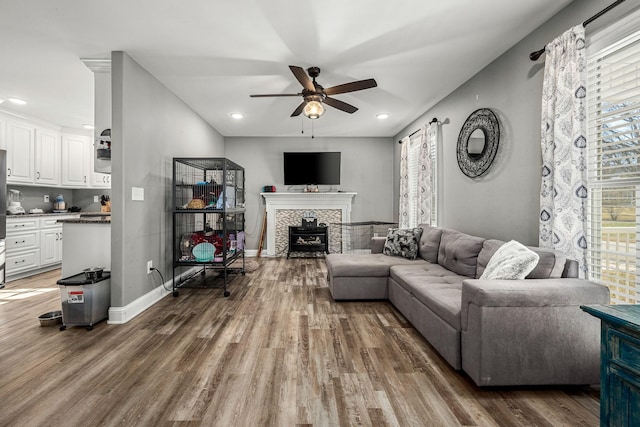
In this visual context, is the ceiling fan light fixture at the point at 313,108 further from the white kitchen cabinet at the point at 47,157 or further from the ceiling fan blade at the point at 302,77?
the white kitchen cabinet at the point at 47,157

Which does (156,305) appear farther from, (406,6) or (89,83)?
(406,6)

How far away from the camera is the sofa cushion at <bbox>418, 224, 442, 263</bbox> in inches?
148

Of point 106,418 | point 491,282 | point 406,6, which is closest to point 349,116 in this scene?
point 406,6

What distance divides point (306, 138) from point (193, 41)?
4063 millimetres

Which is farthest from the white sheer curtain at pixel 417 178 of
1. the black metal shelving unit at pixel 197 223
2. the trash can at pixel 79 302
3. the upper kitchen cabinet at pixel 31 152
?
the upper kitchen cabinet at pixel 31 152

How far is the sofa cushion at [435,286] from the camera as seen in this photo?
2169 mm

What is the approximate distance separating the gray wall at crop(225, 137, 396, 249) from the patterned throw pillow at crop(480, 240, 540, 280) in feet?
15.0

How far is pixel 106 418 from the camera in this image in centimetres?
163

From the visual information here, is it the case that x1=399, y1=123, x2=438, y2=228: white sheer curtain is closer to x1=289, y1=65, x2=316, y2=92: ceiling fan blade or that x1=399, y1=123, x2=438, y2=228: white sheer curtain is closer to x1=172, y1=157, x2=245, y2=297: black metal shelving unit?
x1=289, y1=65, x2=316, y2=92: ceiling fan blade

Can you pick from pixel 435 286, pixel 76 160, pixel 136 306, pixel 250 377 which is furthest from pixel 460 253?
pixel 76 160

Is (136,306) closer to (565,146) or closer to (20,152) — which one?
(20,152)

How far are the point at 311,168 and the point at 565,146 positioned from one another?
15.8ft

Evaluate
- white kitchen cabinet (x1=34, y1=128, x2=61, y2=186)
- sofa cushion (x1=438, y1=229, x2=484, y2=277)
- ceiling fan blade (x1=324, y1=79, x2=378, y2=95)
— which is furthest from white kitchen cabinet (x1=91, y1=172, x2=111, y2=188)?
sofa cushion (x1=438, y1=229, x2=484, y2=277)

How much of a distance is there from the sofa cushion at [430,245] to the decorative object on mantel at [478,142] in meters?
0.80
